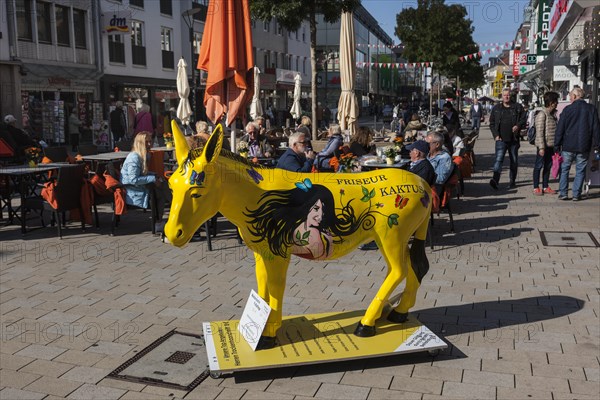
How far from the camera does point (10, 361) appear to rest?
4.55 m

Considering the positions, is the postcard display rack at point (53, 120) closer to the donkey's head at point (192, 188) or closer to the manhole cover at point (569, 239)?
the manhole cover at point (569, 239)

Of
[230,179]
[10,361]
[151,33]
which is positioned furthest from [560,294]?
[151,33]

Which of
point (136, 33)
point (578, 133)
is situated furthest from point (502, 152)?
point (136, 33)

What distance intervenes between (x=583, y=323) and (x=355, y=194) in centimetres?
247

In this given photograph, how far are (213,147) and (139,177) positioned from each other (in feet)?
16.1

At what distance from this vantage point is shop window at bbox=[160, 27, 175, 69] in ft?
112

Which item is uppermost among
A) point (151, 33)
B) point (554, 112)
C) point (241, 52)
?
point (151, 33)

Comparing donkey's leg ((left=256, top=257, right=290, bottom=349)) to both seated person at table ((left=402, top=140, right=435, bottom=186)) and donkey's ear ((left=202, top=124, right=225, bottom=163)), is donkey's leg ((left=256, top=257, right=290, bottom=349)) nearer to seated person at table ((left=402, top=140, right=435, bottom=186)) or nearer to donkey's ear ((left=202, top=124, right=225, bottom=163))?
donkey's ear ((left=202, top=124, right=225, bottom=163))

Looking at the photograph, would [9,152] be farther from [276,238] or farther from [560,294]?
[560,294]

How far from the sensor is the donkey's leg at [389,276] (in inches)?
179

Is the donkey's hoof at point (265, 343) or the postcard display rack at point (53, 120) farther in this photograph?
the postcard display rack at point (53, 120)

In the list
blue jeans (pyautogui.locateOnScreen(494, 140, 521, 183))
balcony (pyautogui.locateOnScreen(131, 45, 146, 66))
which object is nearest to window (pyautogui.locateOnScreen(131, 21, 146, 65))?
balcony (pyautogui.locateOnScreen(131, 45, 146, 66))

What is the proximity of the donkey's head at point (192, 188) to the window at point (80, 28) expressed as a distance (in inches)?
1021

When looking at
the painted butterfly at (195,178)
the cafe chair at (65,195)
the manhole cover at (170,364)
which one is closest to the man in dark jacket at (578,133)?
the cafe chair at (65,195)
